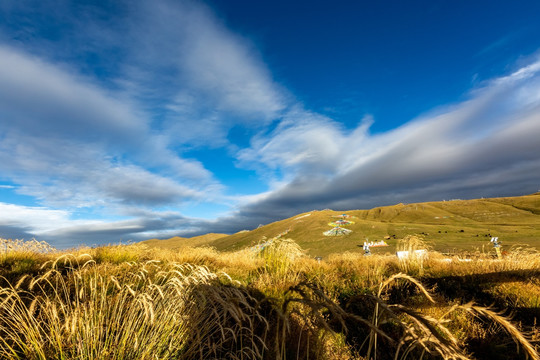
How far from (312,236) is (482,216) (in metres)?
41.6

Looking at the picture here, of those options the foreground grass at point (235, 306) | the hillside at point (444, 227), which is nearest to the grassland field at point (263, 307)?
the foreground grass at point (235, 306)

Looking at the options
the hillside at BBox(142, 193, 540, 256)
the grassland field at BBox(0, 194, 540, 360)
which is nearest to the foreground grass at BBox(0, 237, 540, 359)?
the grassland field at BBox(0, 194, 540, 360)

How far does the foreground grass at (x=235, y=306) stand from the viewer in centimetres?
276

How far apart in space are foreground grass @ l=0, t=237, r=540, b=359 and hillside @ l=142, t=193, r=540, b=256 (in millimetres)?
9329

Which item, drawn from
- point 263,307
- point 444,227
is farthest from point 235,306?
point 444,227

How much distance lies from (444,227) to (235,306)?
4708cm

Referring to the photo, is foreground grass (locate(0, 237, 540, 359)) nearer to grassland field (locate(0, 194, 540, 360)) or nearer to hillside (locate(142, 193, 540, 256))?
grassland field (locate(0, 194, 540, 360))

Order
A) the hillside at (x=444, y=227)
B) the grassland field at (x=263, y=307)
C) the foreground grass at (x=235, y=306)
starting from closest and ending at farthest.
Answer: the grassland field at (x=263, y=307), the foreground grass at (x=235, y=306), the hillside at (x=444, y=227)

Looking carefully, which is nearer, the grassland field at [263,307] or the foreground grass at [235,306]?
the grassland field at [263,307]

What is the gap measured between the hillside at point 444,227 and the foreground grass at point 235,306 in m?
9.33

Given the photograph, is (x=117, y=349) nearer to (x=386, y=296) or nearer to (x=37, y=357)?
(x=37, y=357)

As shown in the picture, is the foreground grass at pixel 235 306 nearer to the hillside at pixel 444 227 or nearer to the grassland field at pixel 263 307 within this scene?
the grassland field at pixel 263 307

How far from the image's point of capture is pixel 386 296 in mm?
6484

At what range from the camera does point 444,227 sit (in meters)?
39.8
